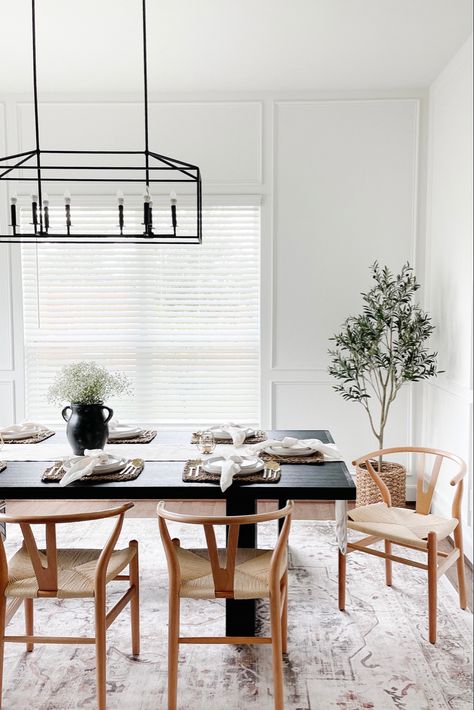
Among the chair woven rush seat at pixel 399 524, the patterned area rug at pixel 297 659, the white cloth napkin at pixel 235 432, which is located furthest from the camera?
the white cloth napkin at pixel 235 432

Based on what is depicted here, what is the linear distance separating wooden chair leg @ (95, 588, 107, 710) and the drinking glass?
86cm

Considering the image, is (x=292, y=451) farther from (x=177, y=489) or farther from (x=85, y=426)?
(x=85, y=426)

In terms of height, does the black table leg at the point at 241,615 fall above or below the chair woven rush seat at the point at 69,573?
below

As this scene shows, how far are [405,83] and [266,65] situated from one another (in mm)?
1031

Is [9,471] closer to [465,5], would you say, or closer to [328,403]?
[328,403]

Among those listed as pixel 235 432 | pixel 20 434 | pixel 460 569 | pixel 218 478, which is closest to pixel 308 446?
pixel 235 432

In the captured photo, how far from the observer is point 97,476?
246cm

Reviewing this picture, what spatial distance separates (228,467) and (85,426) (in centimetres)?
73

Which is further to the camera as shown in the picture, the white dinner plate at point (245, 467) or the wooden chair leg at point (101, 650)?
the white dinner plate at point (245, 467)

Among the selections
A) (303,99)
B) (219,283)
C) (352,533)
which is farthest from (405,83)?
(352,533)

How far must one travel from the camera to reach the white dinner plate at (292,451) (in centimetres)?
276

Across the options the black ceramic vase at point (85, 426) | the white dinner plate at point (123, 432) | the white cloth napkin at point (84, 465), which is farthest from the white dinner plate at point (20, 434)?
the white cloth napkin at point (84, 465)

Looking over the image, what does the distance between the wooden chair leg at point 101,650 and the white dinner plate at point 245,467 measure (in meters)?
0.63

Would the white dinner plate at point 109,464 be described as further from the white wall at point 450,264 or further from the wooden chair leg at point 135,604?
the white wall at point 450,264
